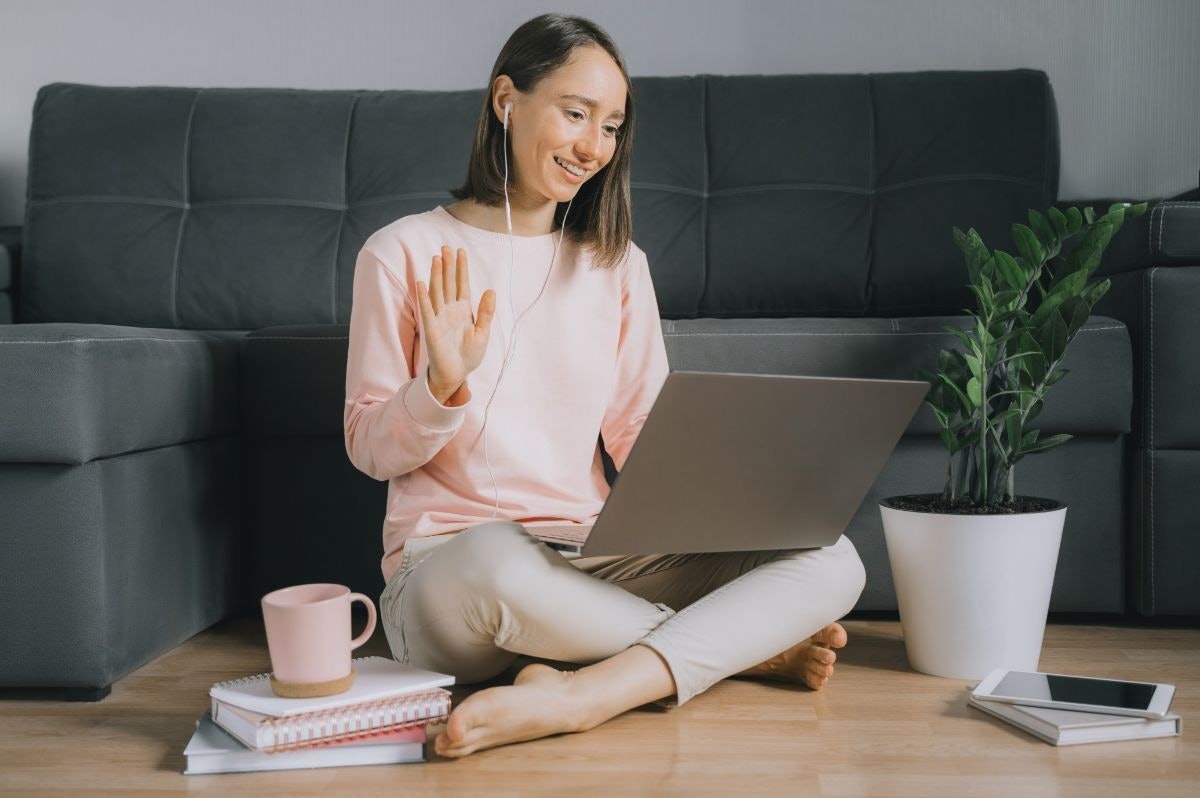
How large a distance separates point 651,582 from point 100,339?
2.39ft

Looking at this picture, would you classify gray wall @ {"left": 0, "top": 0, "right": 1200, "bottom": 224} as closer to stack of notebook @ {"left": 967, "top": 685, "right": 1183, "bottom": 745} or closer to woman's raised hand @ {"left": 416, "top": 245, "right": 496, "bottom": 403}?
woman's raised hand @ {"left": 416, "top": 245, "right": 496, "bottom": 403}

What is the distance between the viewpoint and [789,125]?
2217 millimetres

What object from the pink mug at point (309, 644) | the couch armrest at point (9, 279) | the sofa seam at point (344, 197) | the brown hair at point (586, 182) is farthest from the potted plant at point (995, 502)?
the couch armrest at point (9, 279)

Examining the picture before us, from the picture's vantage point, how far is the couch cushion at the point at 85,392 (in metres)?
1.29

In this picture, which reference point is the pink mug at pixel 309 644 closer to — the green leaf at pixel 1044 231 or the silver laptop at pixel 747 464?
the silver laptop at pixel 747 464

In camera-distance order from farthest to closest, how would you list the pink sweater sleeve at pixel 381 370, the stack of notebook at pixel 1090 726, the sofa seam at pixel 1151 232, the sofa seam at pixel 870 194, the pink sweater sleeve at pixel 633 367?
1. the sofa seam at pixel 870 194
2. the sofa seam at pixel 1151 232
3. the pink sweater sleeve at pixel 633 367
4. the pink sweater sleeve at pixel 381 370
5. the stack of notebook at pixel 1090 726

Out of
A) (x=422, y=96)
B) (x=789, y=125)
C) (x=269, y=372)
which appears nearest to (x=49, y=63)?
(x=422, y=96)

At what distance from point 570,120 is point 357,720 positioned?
2.41 ft

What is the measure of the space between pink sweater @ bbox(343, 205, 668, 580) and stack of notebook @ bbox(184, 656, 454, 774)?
0.25 meters

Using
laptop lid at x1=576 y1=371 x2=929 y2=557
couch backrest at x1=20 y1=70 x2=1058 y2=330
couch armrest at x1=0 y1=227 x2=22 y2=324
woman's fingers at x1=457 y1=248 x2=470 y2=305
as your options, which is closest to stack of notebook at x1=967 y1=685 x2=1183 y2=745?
laptop lid at x1=576 y1=371 x2=929 y2=557

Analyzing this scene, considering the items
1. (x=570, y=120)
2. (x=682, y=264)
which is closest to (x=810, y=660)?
(x=570, y=120)

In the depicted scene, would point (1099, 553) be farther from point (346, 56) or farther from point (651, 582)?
point (346, 56)

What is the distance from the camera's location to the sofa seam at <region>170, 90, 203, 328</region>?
216 centimetres

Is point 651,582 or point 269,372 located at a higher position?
point 269,372
